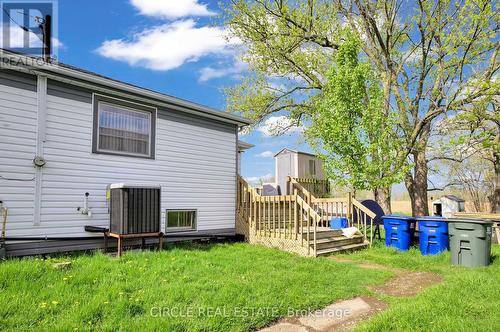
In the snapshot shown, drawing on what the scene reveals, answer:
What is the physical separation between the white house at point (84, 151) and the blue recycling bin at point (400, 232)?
4.87m

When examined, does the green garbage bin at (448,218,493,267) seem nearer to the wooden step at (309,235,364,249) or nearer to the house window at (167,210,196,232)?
the wooden step at (309,235,364,249)

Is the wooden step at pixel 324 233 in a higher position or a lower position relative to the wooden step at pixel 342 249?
higher

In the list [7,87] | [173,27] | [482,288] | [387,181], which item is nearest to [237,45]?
[173,27]

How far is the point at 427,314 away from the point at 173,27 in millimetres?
12243

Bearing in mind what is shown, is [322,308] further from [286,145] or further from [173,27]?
[286,145]

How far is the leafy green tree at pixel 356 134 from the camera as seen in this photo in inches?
475

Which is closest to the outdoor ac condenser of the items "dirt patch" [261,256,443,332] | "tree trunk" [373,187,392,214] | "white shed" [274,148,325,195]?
"dirt patch" [261,256,443,332]

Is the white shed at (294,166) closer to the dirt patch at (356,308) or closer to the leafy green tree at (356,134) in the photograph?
the leafy green tree at (356,134)

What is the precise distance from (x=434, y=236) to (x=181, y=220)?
21.0ft

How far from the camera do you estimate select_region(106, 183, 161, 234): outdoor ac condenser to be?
22.9ft

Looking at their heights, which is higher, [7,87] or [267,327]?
[7,87]

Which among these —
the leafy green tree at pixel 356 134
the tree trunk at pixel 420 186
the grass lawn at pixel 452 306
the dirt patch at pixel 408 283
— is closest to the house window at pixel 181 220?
the dirt patch at pixel 408 283

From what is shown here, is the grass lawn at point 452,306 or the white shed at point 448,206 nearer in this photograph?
the grass lawn at point 452,306

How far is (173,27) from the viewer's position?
1288 cm
